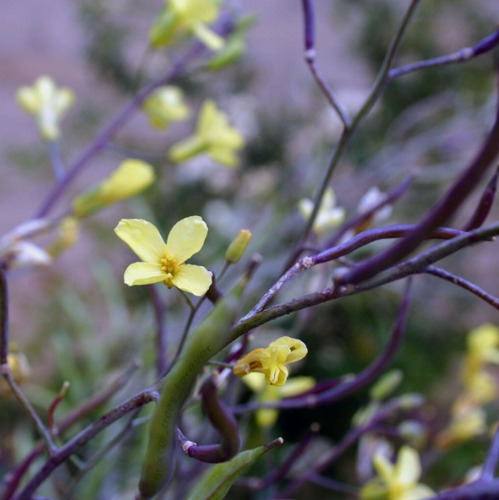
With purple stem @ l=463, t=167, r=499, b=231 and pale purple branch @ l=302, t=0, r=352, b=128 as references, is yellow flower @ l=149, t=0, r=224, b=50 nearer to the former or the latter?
pale purple branch @ l=302, t=0, r=352, b=128

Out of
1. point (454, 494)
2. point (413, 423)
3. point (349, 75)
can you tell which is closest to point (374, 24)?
point (349, 75)

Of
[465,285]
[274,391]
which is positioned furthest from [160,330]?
[465,285]

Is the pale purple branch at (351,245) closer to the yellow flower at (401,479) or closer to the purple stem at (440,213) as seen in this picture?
the purple stem at (440,213)

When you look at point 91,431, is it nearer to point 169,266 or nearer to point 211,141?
point 169,266

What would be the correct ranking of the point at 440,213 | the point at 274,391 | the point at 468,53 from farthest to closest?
1. the point at 274,391
2. the point at 468,53
3. the point at 440,213

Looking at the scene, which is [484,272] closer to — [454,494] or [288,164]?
[288,164]

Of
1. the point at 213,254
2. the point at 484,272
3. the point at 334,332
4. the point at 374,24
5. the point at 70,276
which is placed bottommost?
the point at 484,272
